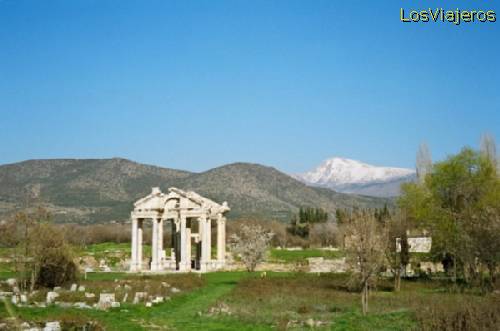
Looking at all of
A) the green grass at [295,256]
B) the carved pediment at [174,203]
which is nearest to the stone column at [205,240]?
the carved pediment at [174,203]

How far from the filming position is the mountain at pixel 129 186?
139 metres

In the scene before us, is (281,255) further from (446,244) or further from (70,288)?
(70,288)

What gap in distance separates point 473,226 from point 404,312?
13.6m

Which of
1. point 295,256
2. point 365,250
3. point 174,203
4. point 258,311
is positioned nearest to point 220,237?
point 174,203

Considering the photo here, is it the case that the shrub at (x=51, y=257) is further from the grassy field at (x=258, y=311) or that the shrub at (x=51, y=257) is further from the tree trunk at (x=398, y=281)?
the tree trunk at (x=398, y=281)

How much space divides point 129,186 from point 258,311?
133634mm

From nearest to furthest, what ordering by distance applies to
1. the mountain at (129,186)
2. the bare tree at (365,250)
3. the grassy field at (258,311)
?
the grassy field at (258,311)
the bare tree at (365,250)
the mountain at (129,186)

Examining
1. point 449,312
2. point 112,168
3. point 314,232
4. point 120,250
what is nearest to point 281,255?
point 120,250

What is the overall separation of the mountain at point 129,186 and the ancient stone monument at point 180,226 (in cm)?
7082

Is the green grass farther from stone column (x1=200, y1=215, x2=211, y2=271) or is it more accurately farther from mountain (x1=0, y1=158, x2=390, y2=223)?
mountain (x1=0, y1=158, x2=390, y2=223)

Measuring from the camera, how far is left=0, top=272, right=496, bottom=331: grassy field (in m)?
20.7

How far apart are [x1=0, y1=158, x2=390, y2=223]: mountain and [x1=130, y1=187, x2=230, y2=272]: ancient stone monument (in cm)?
7082

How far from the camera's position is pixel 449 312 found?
1723 centimetres

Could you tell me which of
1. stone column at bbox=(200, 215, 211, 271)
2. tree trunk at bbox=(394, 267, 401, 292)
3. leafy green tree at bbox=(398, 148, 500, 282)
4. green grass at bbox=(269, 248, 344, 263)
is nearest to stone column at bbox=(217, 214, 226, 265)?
stone column at bbox=(200, 215, 211, 271)
